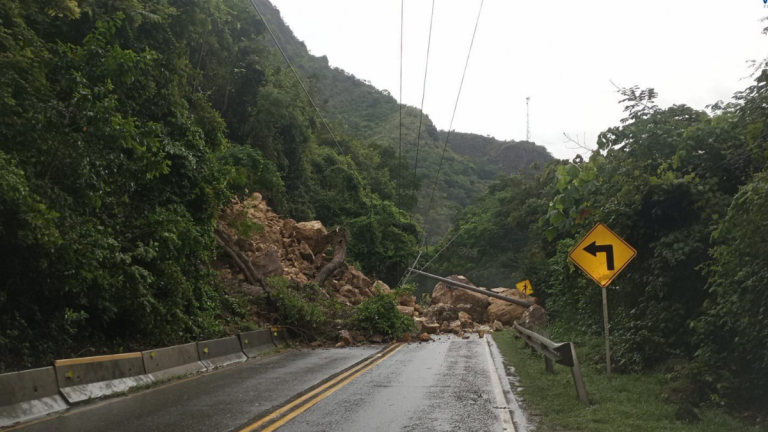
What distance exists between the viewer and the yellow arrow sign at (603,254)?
12445 mm

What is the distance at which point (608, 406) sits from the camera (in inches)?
364

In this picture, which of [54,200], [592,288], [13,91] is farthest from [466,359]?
[13,91]

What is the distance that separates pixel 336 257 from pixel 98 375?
74.3 ft

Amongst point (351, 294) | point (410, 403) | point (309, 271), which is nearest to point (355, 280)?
point (351, 294)

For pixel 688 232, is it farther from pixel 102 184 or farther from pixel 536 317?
pixel 536 317

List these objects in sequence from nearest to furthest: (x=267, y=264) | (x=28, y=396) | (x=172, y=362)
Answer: (x=28, y=396)
(x=172, y=362)
(x=267, y=264)

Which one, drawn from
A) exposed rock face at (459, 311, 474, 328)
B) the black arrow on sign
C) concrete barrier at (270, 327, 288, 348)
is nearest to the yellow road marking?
the black arrow on sign

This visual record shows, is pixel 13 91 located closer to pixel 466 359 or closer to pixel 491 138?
pixel 466 359

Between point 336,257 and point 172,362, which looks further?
point 336,257

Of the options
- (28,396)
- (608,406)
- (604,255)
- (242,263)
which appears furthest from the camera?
(242,263)

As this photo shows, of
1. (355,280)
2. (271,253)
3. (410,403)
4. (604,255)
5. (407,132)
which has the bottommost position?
(410,403)

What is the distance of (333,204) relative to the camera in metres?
48.6

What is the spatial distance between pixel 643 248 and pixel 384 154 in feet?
191

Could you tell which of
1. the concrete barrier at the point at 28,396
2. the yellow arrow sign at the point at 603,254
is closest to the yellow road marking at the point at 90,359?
the concrete barrier at the point at 28,396
